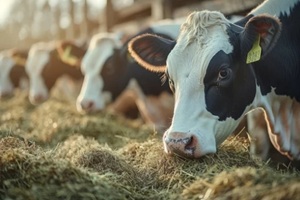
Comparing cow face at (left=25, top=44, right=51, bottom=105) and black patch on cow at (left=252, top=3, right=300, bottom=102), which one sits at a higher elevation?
black patch on cow at (left=252, top=3, right=300, bottom=102)

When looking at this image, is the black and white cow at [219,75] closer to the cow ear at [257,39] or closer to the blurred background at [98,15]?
the cow ear at [257,39]

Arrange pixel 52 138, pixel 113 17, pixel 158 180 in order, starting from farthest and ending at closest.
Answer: pixel 113 17, pixel 52 138, pixel 158 180

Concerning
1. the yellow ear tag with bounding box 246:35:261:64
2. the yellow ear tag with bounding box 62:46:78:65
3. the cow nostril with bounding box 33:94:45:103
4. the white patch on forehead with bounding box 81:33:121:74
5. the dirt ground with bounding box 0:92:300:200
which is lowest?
the cow nostril with bounding box 33:94:45:103

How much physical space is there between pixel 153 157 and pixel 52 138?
2.63 m

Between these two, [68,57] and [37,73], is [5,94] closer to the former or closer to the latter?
[37,73]

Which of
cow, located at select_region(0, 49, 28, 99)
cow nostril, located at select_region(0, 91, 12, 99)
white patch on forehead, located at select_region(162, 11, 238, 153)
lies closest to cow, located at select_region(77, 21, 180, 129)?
white patch on forehead, located at select_region(162, 11, 238, 153)

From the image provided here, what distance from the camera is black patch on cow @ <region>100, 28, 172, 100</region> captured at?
790 cm

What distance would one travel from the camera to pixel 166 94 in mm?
7750

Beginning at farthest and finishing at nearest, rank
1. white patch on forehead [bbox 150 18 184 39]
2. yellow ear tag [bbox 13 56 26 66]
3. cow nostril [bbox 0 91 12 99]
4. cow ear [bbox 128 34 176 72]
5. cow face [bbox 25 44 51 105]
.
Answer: yellow ear tag [bbox 13 56 26 66] → cow nostril [bbox 0 91 12 99] → cow face [bbox 25 44 51 105] → white patch on forehead [bbox 150 18 184 39] → cow ear [bbox 128 34 176 72]

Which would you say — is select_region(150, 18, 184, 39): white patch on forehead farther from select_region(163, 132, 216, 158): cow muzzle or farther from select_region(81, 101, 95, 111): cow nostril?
select_region(163, 132, 216, 158): cow muzzle

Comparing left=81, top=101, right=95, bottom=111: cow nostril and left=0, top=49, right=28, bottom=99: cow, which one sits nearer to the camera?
left=81, top=101, right=95, bottom=111: cow nostril

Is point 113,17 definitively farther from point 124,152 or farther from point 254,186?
point 254,186

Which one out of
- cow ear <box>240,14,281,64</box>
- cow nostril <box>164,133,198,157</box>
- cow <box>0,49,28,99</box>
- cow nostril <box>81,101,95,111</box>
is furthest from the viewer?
cow <box>0,49,28,99</box>

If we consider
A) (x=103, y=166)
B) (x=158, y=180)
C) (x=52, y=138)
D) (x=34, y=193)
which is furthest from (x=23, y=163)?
(x=52, y=138)
